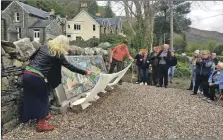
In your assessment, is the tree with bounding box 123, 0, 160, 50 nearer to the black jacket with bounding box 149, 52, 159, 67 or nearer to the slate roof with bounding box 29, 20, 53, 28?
the black jacket with bounding box 149, 52, 159, 67

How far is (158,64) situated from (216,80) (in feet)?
8.13

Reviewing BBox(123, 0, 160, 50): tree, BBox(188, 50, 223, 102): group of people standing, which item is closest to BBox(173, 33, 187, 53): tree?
BBox(123, 0, 160, 50): tree

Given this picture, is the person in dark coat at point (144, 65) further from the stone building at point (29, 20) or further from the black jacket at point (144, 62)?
the stone building at point (29, 20)

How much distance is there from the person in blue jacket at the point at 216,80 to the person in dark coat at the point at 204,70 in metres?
0.28

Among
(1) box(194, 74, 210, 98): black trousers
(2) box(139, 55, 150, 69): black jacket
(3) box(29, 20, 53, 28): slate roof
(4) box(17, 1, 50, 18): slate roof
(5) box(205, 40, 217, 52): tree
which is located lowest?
(1) box(194, 74, 210, 98): black trousers

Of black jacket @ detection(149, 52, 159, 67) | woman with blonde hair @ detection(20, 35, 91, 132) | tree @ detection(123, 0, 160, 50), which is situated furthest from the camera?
tree @ detection(123, 0, 160, 50)

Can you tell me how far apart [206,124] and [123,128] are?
68.2 inches

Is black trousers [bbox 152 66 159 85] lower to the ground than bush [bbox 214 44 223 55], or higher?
lower

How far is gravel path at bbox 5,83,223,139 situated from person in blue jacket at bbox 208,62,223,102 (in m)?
1.02

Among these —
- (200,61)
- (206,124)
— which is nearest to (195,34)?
(200,61)

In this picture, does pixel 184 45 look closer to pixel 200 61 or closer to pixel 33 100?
pixel 200 61

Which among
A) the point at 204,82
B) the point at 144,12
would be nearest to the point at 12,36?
the point at 204,82

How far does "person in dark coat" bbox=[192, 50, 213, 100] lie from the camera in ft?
33.6

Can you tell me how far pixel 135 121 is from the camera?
6629mm
